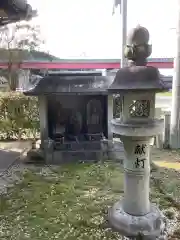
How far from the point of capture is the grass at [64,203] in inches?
160

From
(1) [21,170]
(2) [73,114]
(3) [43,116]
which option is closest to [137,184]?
(1) [21,170]

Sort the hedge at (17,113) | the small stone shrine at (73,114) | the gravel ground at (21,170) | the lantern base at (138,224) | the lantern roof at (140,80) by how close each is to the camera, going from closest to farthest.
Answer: the lantern roof at (140,80) → the lantern base at (138,224) → the gravel ground at (21,170) → the small stone shrine at (73,114) → the hedge at (17,113)

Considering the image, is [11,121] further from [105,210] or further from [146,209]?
[146,209]

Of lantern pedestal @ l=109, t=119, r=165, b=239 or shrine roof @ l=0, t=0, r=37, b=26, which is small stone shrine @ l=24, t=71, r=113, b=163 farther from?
lantern pedestal @ l=109, t=119, r=165, b=239

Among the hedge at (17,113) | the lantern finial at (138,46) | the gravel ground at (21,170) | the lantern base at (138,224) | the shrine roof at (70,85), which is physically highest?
the lantern finial at (138,46)

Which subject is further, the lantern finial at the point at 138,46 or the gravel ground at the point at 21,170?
the gravel ground at the point at 21,170

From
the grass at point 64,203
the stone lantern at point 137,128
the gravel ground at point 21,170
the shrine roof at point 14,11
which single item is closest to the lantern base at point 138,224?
the stone lantern at point 137,128

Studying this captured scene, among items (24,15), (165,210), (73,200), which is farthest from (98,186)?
(24,15)

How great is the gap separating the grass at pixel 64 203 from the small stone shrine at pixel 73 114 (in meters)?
0.84

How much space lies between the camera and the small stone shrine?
756cm

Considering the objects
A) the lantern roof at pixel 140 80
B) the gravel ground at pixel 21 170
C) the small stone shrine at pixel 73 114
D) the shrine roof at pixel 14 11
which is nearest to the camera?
the lantern roof at pixel 140 80

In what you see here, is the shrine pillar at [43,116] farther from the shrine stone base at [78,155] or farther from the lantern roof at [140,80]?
the lantern roof at [140,80]

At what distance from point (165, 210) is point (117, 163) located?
9.47 ft

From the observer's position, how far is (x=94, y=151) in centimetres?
775
